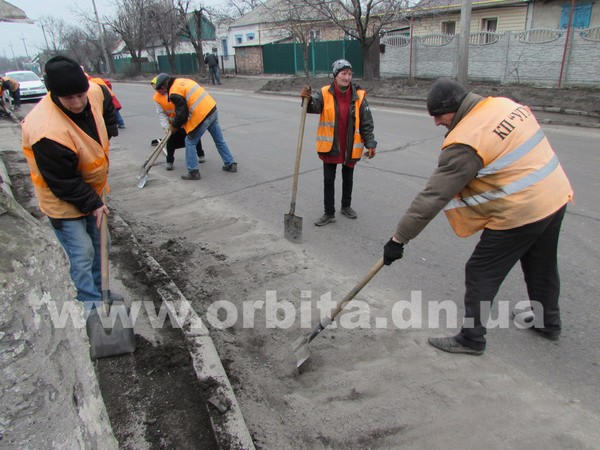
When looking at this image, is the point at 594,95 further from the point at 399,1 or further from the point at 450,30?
the point at 450,30

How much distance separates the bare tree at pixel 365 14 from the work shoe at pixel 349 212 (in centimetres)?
1290

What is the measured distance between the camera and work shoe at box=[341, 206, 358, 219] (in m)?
5.05

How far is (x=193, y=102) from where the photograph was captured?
6559 mm

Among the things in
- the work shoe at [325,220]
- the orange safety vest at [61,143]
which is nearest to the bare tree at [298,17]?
the work shoe at [325,220]

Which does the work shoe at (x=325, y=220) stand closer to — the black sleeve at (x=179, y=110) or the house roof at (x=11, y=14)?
the black sleeve at (x=179, y=110)

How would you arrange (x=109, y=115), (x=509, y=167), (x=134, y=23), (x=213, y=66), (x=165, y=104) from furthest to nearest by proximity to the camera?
(x=134, y=23)
(x=213, y=66)
(x=165, y=104)
(x=109, y=115)
(x=509, y=167)

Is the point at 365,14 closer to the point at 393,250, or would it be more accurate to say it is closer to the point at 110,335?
the point at 393,250

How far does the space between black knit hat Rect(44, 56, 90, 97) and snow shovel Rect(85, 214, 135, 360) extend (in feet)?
2.74

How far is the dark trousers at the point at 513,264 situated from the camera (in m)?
2.58

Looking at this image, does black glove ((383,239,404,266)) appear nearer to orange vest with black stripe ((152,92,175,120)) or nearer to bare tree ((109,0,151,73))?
orange vest with black stripe ((152,92,175,120))

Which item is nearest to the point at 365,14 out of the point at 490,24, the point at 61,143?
the point at 490,24

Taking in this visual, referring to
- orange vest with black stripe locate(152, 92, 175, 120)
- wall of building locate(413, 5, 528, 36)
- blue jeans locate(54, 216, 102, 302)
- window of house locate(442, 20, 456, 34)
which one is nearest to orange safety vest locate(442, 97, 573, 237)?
blue jeans locate(54, 216, 102, 302)

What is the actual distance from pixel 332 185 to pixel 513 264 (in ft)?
7.99

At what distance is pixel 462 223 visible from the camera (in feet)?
8.95
